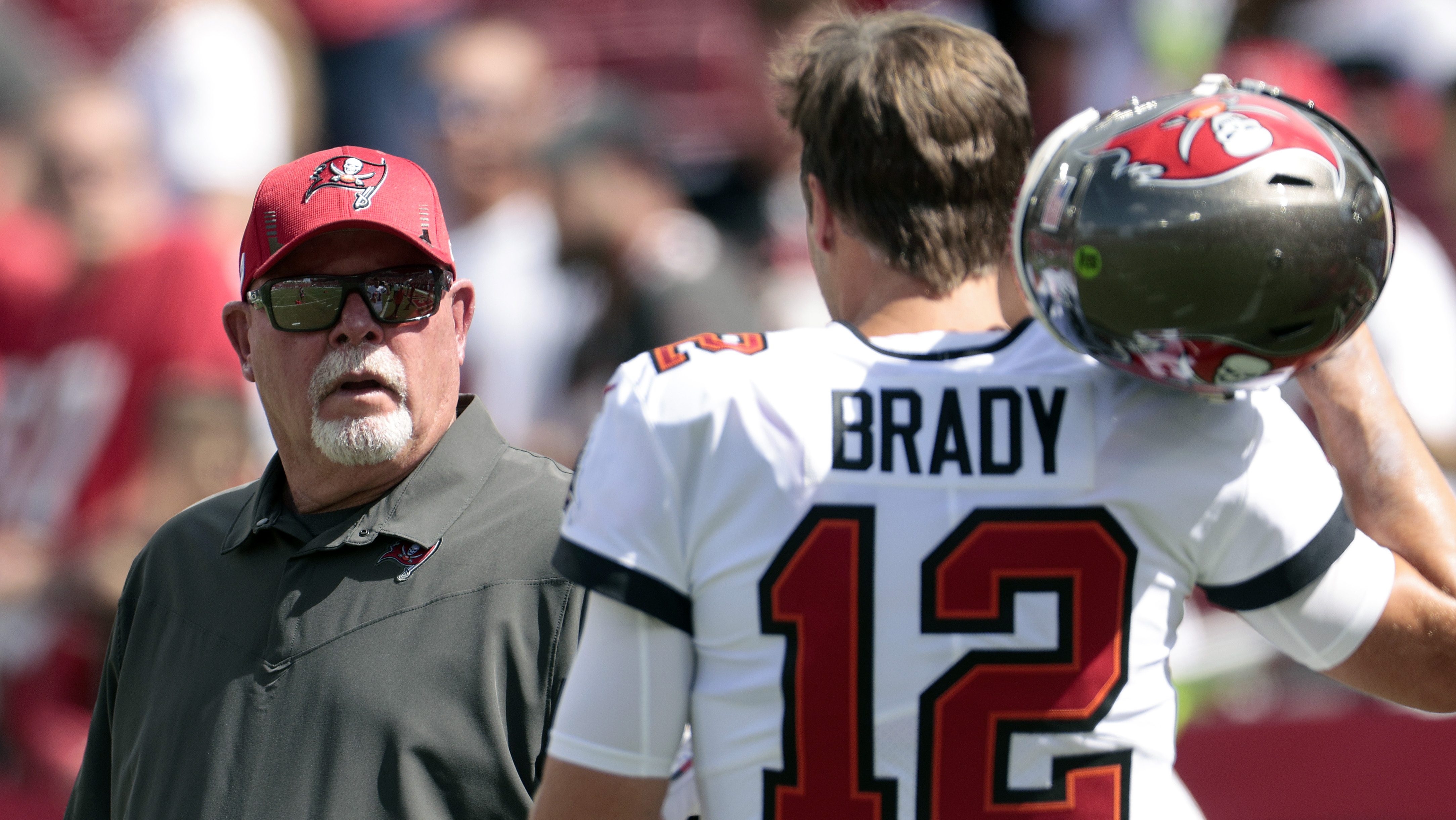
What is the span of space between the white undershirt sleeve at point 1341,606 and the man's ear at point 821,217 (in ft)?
2.21

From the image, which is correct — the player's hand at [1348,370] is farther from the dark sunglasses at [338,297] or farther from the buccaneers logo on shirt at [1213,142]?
the dark sunglasses at [338,297]

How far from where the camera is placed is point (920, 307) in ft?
6.31

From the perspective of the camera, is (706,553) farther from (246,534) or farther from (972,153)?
(246,534)

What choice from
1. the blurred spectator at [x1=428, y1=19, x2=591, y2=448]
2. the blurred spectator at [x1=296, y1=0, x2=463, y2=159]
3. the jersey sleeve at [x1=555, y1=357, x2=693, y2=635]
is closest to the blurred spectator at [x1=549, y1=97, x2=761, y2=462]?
the blurred spectator at [x1=428, y1=19, x2=591, y2=448]

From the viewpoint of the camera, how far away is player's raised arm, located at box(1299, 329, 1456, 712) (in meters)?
1.80

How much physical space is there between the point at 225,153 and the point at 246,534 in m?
4.00

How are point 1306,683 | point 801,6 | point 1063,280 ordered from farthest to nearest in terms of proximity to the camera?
point 801,6
point 1306,683
point 1063,280

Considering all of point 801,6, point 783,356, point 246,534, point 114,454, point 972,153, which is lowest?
point 114,454

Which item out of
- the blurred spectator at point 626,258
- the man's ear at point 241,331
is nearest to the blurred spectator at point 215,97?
the blurred spectator at point 626,258

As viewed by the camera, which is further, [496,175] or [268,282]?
[496,175]

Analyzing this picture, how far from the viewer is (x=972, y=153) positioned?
1.89 metres

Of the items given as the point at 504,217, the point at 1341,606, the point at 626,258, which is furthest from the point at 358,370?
the point at 504,217

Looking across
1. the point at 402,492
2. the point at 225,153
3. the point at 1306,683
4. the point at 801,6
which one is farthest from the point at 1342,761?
the point at 225,153

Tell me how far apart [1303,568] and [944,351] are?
0.46 metres
